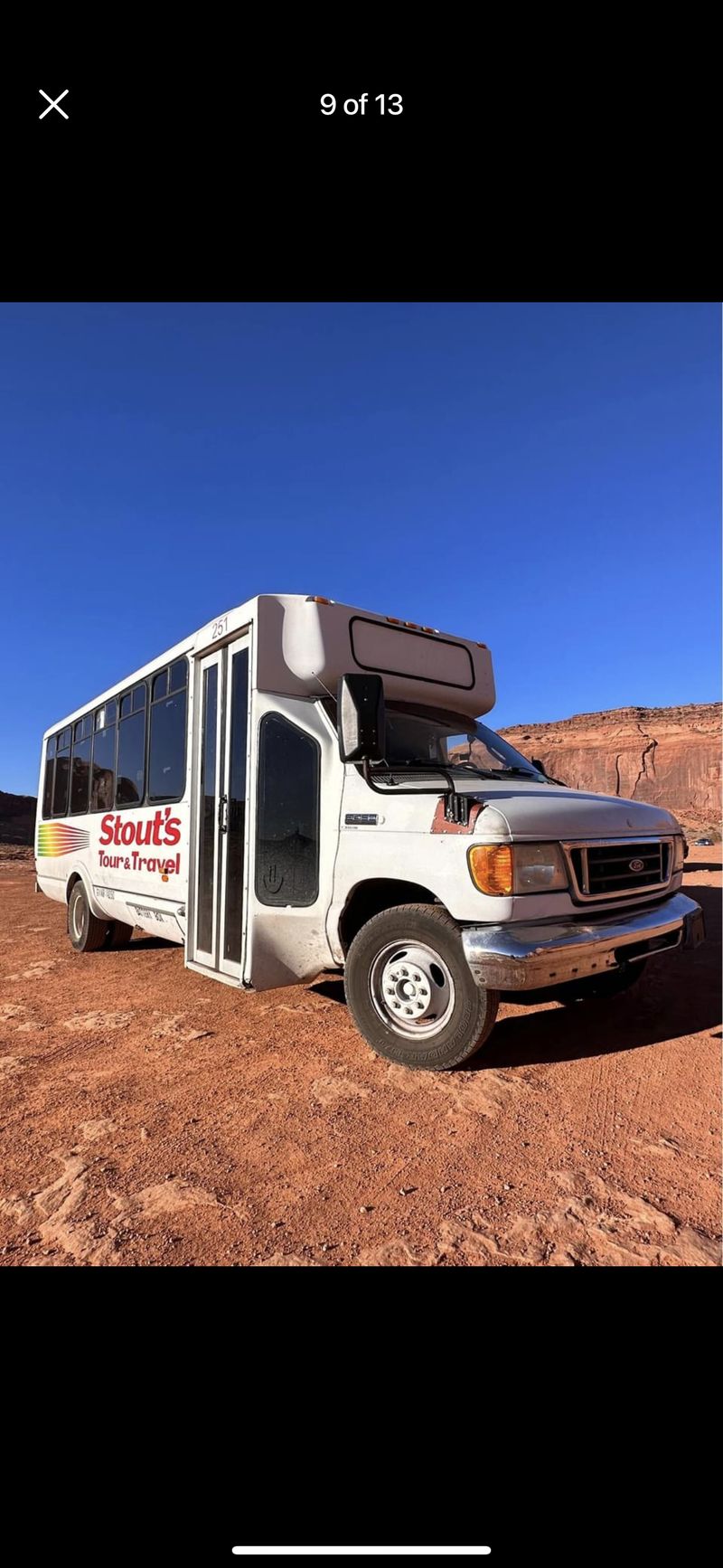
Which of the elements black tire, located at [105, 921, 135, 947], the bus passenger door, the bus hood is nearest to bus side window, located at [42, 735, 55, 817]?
black tire, located at [105, 921, 135, 947]

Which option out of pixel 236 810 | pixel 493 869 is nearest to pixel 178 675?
pixel 236 810

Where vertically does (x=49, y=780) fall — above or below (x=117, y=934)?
above

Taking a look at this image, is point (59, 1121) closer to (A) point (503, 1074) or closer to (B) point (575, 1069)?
(A) point (503, 1074)

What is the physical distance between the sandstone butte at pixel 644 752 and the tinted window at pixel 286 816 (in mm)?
52373

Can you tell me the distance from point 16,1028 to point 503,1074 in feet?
11.7

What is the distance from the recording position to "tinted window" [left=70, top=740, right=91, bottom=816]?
819cm

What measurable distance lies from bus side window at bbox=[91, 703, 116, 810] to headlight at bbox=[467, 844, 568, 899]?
5.12 metres

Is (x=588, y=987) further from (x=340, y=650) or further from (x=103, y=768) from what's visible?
(x=103, y=768)

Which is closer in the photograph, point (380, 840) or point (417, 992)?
point (417, 992)

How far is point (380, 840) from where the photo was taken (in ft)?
13.1

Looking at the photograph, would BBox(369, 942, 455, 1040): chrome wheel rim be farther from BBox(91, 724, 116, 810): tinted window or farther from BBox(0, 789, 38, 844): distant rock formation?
BBox(0, 789, 38, 844): distant rock formation

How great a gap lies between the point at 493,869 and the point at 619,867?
114 cm

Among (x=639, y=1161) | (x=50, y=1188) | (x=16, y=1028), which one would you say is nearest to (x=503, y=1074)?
(x=639, y=1161)
